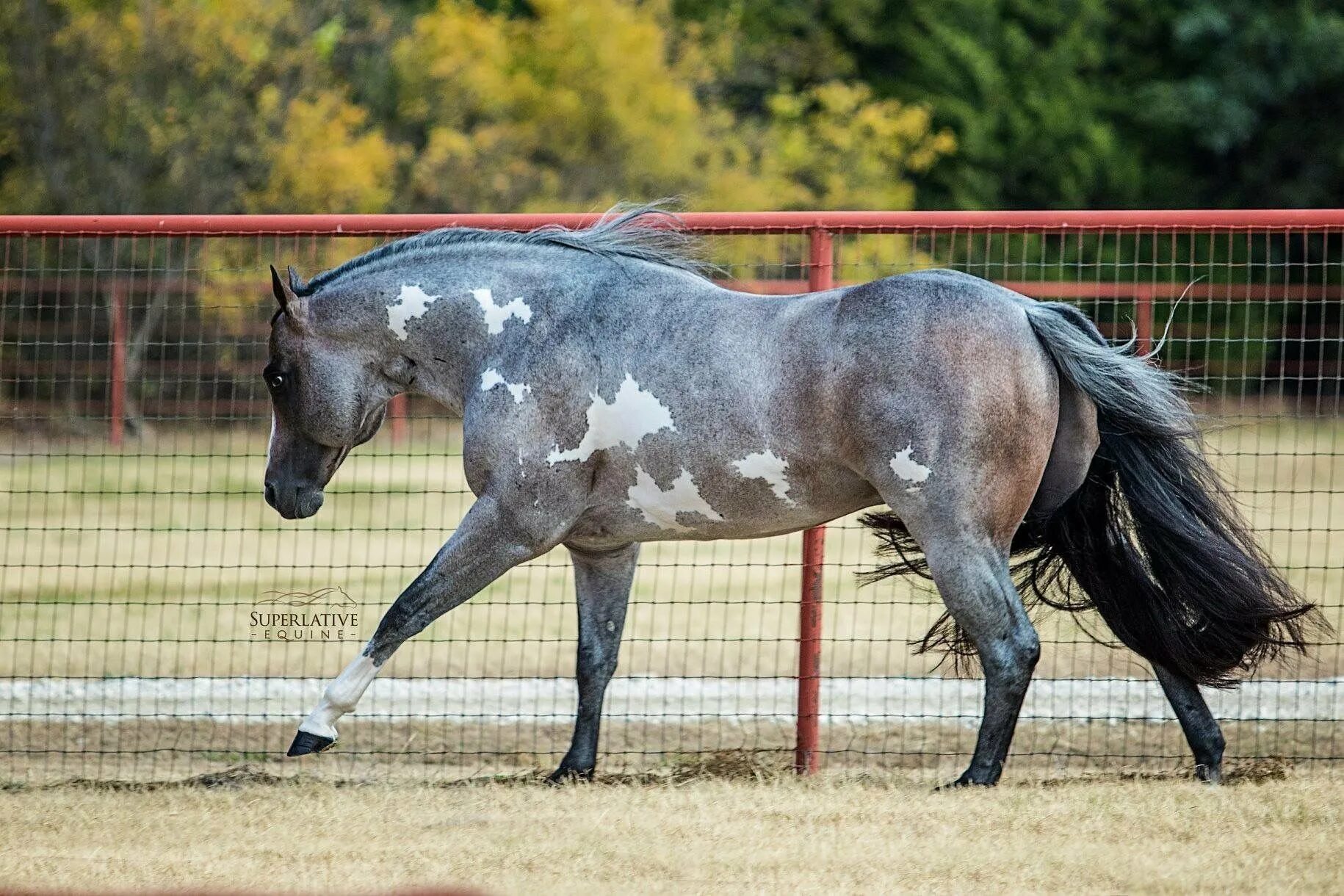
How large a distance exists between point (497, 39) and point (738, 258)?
5.98 metres

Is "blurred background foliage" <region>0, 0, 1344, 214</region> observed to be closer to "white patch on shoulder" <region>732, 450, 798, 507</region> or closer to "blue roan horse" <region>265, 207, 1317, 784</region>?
"blue roan horse" <region>265, 207, 1317, 784</region>

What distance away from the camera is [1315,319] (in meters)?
19.7

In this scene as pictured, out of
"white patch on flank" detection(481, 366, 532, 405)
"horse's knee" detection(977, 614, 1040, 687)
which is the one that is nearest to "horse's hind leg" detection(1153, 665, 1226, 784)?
"horse's knee" detection(977, 614, 1040, 687)

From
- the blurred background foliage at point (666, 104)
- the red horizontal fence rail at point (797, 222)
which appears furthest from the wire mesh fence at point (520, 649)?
the blurred background foliage at point (666, 104)

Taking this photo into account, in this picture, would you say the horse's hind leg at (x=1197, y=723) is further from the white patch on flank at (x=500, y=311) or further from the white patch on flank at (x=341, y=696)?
the white patch on flank at (x=341, y=696)

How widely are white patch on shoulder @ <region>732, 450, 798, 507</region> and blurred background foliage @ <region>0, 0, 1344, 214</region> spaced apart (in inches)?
626

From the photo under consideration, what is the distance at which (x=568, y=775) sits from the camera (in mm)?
5070

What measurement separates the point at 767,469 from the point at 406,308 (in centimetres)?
128

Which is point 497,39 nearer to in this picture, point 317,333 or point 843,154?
point 843,154

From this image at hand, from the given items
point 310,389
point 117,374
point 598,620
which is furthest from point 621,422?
point 117,374

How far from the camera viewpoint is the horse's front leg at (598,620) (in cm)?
517

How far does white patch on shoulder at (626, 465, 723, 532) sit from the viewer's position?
469 centimetres

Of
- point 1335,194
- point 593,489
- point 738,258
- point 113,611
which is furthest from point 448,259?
point 1335,194

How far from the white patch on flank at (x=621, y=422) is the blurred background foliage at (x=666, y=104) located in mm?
15605
